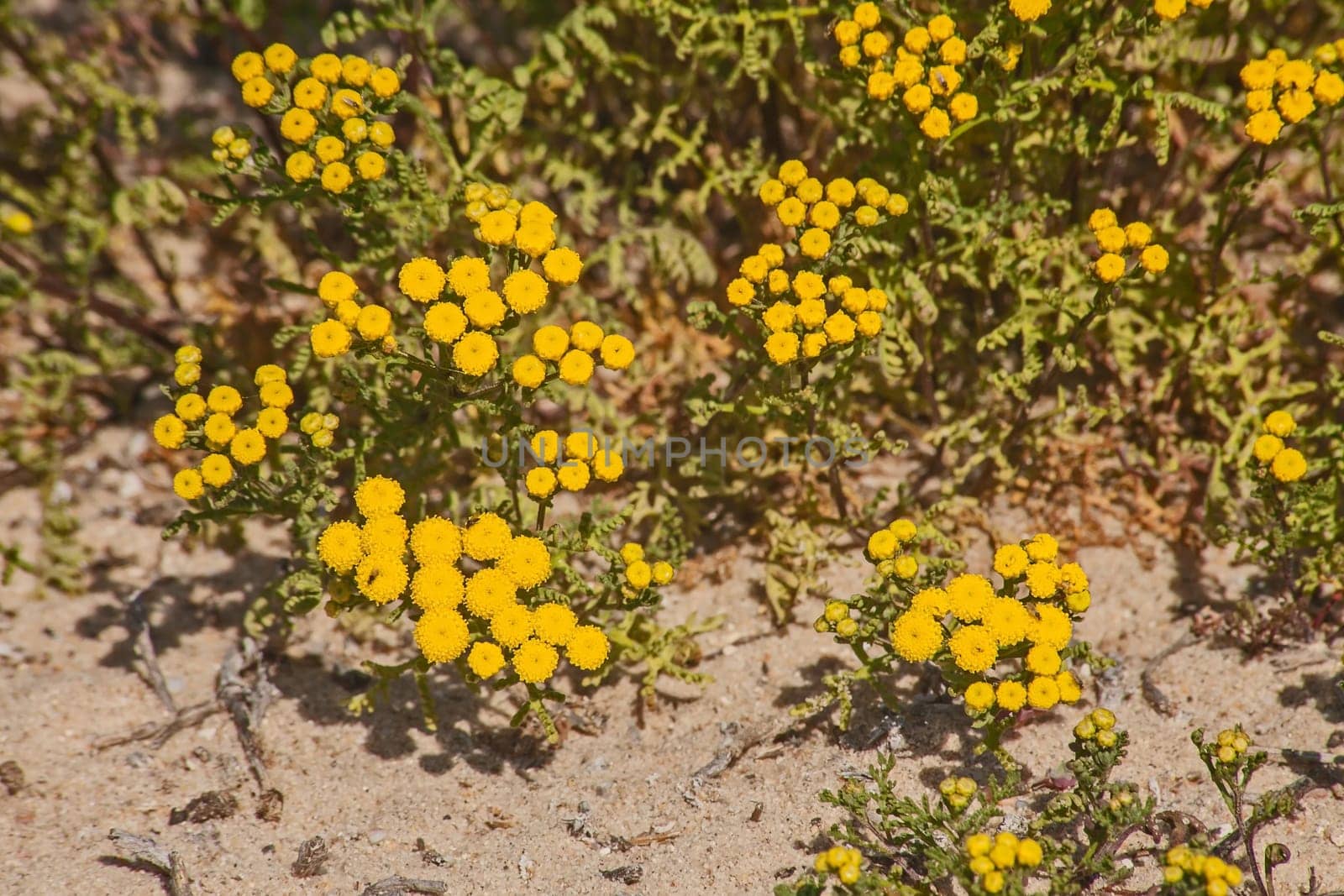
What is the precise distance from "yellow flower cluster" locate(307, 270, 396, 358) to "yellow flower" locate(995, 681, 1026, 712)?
2.71 meters

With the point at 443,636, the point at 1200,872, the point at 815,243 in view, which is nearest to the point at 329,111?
the point at 815,243

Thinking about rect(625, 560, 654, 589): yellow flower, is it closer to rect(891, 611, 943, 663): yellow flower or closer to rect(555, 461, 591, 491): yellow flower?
rect(555, 461, 591, 491): yellow flower

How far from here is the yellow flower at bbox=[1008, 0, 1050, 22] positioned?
4309 millimetres

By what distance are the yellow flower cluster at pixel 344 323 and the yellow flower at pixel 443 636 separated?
1.09 m

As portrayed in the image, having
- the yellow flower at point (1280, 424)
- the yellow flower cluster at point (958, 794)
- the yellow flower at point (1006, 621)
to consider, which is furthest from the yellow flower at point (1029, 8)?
the yellow flower cluster at point (958, 794)

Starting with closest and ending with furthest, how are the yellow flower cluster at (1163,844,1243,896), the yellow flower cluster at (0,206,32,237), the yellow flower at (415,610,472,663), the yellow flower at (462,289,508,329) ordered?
the yellow flower cluster at (1163,844,1243,896) < the yellow flower at (415,610,472,663) < the yellow flower at (462,289,508,329) < the yellow flower cluster at (0,206,32,237)

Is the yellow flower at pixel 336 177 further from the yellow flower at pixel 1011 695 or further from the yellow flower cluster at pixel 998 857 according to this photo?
the yellow flower cluster at pixel 998 857

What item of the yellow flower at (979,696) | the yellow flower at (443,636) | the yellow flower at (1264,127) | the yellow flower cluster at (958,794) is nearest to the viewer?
the yellow flower cluster at (958,794)

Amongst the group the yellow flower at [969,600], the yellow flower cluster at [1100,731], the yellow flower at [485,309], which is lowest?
the yellow flower cluster at [1100,731]

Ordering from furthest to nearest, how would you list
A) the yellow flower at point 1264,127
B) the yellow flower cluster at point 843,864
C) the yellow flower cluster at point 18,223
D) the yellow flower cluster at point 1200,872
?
the yellow flower cluster at point 18,223 → the yellow flower at point 1264,127 → the yellow flower cluster at point 843,864 → the yellow flower cluster at point 1200,872

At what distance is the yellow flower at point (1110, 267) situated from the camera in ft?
13.8

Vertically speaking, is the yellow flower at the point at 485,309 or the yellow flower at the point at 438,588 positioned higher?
the yellow flower at the point at 485,309

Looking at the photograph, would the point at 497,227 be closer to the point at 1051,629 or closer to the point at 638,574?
the point at 638,574

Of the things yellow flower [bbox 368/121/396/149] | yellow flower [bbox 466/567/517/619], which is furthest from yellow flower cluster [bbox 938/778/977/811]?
yellow flower [bbox 368/121/396/149]
